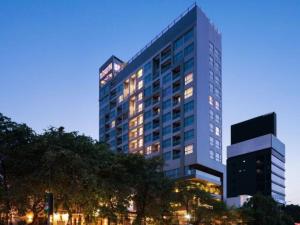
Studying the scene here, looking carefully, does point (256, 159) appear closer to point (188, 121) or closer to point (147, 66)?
point (147, 66)

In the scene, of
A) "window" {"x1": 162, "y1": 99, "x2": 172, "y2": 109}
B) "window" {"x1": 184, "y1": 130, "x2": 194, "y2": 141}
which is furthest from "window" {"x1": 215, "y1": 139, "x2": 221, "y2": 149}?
"window" {"x1": 162, "y1": 99, "x2": 172, "y2": 109}

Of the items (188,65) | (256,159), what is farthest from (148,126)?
(256,159)

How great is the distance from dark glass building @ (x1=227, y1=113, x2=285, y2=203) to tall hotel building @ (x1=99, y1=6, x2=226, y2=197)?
51.6 meters

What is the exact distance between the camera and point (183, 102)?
100250 mm

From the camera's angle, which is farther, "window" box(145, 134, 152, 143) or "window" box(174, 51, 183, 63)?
"window" box(145, 134, 152, 143)

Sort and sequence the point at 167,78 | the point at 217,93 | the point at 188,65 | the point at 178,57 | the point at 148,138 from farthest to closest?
the point at 148,138, the point at 167,78, the point at 178,57, the point at 217,93, the point at 188,65

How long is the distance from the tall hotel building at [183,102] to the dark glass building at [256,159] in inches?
2031

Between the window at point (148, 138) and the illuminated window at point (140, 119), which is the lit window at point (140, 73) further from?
the window at point (148, 138)

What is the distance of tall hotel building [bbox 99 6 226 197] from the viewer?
318 ft

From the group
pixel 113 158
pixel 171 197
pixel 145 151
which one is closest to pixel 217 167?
pixel 145 151

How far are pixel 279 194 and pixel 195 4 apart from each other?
8424 centimetres

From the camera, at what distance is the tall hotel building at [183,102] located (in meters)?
97.0

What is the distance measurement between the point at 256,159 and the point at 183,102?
208ft

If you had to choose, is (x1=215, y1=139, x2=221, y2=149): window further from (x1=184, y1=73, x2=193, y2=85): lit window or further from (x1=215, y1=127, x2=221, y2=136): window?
(x1=184, y1=73, x2=193, y2=85): lit window
